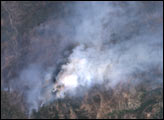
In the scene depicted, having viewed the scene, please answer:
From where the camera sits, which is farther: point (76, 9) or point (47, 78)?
point (76, 9)

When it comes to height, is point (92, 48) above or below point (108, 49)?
above

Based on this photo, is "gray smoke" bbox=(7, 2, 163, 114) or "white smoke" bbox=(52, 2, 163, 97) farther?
"white smoke" bbox=(52, 2, 163, 97)

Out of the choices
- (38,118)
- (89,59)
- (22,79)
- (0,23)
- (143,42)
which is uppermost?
(0,23)

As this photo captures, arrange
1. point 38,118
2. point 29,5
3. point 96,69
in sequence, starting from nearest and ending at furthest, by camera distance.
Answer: point 38,118 → point 96,69 → point 29,5

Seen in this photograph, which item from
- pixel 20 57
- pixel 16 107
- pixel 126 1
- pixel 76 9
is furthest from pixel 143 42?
pixel 16 107

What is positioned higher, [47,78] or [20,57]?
A: [20,57]

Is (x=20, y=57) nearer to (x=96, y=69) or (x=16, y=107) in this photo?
(x=16, y=107)

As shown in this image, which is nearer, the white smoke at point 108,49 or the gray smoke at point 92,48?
the gray smoke at point 92,48

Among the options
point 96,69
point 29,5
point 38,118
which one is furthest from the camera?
point 29,5
